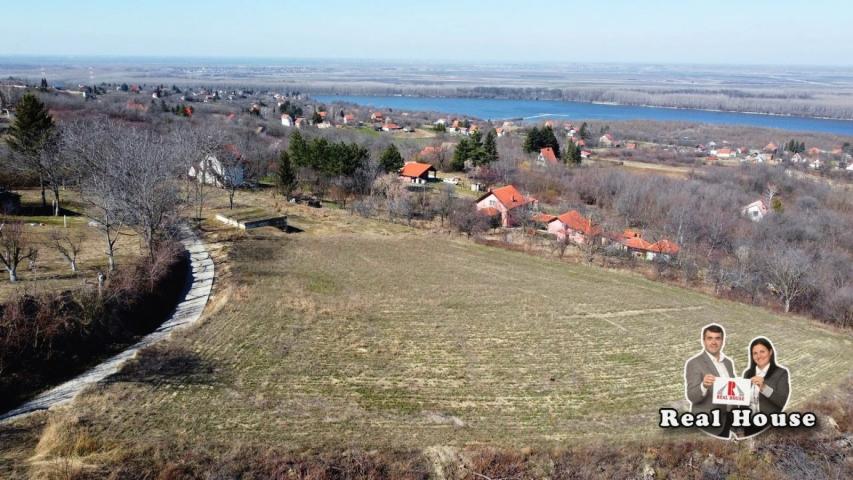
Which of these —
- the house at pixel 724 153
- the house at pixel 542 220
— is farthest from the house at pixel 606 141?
the house at pixel 542 220

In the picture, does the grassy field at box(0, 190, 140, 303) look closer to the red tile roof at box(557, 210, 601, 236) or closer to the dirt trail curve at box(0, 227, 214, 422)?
the dirt trail curve at box(0, 227, 214, 422)

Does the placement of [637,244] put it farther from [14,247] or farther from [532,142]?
[532,142]

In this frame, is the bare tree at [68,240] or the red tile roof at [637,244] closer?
the bare tree at [68,240]

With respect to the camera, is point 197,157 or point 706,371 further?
→ point 197,157

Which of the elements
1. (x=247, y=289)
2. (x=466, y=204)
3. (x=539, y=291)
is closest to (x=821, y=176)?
(x=466, y=204)

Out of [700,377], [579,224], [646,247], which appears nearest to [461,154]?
[579,224]

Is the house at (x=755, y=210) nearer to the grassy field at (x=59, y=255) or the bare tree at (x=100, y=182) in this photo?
the grassy field at (x=59, y=255)

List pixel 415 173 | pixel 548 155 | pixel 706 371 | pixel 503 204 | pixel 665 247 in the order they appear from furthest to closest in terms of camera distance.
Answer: pixel 548 155, pixel 415 173, pixel 503 204, pixel 665 247, pixel 706 371
